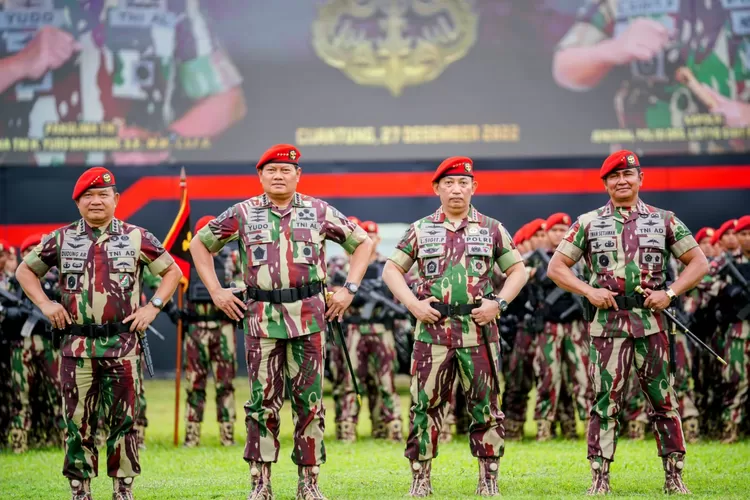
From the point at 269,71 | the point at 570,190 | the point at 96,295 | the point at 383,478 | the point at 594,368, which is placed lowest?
the point at 383,478

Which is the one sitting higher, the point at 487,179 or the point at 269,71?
the point at 269,71

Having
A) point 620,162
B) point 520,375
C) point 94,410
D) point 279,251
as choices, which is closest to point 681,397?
point 520,375

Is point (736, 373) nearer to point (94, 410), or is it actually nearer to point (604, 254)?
point (604, 254)

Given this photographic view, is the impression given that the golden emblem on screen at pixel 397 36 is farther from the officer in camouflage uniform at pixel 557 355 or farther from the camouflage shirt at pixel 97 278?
the camouflage shirt at pixel 97 278

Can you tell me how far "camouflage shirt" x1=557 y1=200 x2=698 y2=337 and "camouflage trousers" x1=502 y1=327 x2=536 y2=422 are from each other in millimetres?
3994

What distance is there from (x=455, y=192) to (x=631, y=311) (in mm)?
1347

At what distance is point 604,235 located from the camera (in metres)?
7.10

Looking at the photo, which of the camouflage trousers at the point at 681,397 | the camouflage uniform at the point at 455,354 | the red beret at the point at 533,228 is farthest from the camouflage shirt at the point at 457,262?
the red beret at the point at 533,228

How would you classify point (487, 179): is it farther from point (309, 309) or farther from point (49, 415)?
point (309, 309)

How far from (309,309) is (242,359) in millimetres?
10084

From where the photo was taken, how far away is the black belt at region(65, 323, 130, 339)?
6723 mm

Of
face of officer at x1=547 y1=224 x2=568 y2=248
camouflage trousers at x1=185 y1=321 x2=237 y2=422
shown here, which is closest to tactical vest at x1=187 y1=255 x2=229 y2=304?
camouflage trousers at x1=185 y1=321 x2=237 y2=422

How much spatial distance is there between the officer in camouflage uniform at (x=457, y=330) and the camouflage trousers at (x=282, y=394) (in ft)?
2.19

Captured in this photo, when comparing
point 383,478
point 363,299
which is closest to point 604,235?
point 383,478
